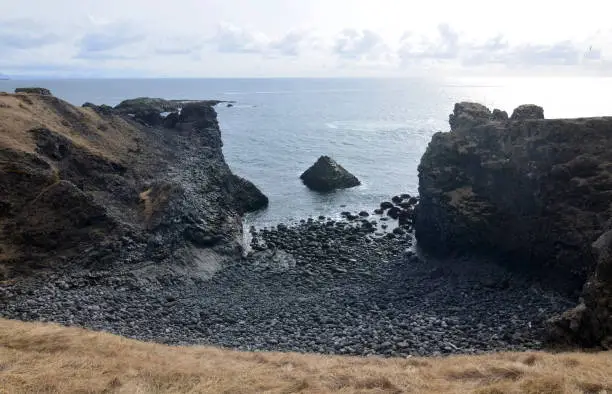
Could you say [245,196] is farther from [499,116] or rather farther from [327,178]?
[499,116]

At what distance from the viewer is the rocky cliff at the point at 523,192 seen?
3775 cm

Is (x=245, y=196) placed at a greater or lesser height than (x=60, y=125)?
lesser

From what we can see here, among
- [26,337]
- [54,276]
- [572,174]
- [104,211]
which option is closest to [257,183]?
[104,211]

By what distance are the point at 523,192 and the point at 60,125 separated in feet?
175

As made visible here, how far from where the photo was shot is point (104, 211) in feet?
150

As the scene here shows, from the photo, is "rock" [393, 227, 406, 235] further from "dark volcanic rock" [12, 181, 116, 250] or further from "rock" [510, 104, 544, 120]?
"dark volcanic rock" [12, 181, 116, 250]

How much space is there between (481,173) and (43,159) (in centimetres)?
4254

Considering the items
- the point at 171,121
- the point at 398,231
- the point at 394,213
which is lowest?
the point at 398,231

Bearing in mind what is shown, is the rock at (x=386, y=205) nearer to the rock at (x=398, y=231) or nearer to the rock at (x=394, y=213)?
the rock at (x=394, y=213)

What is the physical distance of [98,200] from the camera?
158 feet

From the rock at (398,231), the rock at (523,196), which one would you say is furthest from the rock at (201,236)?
the rock at (523,196)

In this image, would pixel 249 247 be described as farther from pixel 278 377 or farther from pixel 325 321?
pixel 278 377

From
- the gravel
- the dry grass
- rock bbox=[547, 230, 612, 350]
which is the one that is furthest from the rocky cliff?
the dry grass

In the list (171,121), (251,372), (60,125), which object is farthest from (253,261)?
(171,121)
